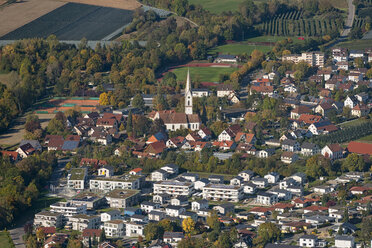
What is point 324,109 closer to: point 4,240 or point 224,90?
point 224,90

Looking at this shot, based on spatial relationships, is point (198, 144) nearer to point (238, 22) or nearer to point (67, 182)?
point (67, 182)

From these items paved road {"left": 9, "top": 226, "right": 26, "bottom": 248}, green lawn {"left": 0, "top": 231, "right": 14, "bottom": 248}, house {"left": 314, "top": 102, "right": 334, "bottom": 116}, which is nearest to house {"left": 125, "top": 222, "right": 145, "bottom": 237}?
paved road {"left": 9, "top": 226, "right": 26, "bottom": 248}

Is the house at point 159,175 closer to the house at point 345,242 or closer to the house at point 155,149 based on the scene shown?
the house at point 155,149

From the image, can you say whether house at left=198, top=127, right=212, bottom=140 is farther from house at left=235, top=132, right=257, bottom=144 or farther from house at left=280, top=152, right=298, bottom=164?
house at left=280, top=152, right=298, bottom=164

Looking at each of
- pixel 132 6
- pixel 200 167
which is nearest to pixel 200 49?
pixel 132 6

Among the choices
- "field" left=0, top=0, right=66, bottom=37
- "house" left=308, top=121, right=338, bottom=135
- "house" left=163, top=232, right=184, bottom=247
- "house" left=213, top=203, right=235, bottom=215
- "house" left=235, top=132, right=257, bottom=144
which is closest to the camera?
"house" left=163, top=232, right=184, bottom=247

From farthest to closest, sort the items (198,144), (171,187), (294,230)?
(198,144), (171,187), (294,230)

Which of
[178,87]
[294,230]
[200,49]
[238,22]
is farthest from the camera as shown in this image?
[238,22]

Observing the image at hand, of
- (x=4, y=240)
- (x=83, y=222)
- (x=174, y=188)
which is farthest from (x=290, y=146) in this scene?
(x=4, y=240)
